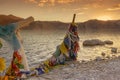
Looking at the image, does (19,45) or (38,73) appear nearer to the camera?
(19,45)

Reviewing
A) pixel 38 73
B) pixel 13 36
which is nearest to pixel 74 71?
pixel 38 73

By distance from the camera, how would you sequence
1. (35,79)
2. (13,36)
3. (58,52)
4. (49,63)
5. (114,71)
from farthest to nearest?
1. (58,52)
2. (49,63)
3. (114,71)
4. (35,79)
5. (13,36)

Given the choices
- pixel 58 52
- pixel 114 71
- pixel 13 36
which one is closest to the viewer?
pixel 13 36

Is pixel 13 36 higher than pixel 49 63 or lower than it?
higher

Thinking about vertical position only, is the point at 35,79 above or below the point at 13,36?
below

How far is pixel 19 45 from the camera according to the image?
19.3m

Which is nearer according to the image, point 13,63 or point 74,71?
point 13,63

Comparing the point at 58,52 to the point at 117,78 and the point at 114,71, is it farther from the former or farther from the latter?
the point at 117,78

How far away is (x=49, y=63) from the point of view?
2503cm

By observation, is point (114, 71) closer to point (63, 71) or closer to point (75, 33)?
point (63, 71)

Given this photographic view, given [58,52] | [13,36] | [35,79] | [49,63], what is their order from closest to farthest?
1. [13,36]
2. [35,79]
3. [49,63]
4. [58,52]

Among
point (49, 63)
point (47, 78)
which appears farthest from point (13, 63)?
point (49, 63)

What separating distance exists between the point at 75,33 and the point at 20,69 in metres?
8.84

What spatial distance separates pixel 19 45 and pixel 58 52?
Result: 311 inches
